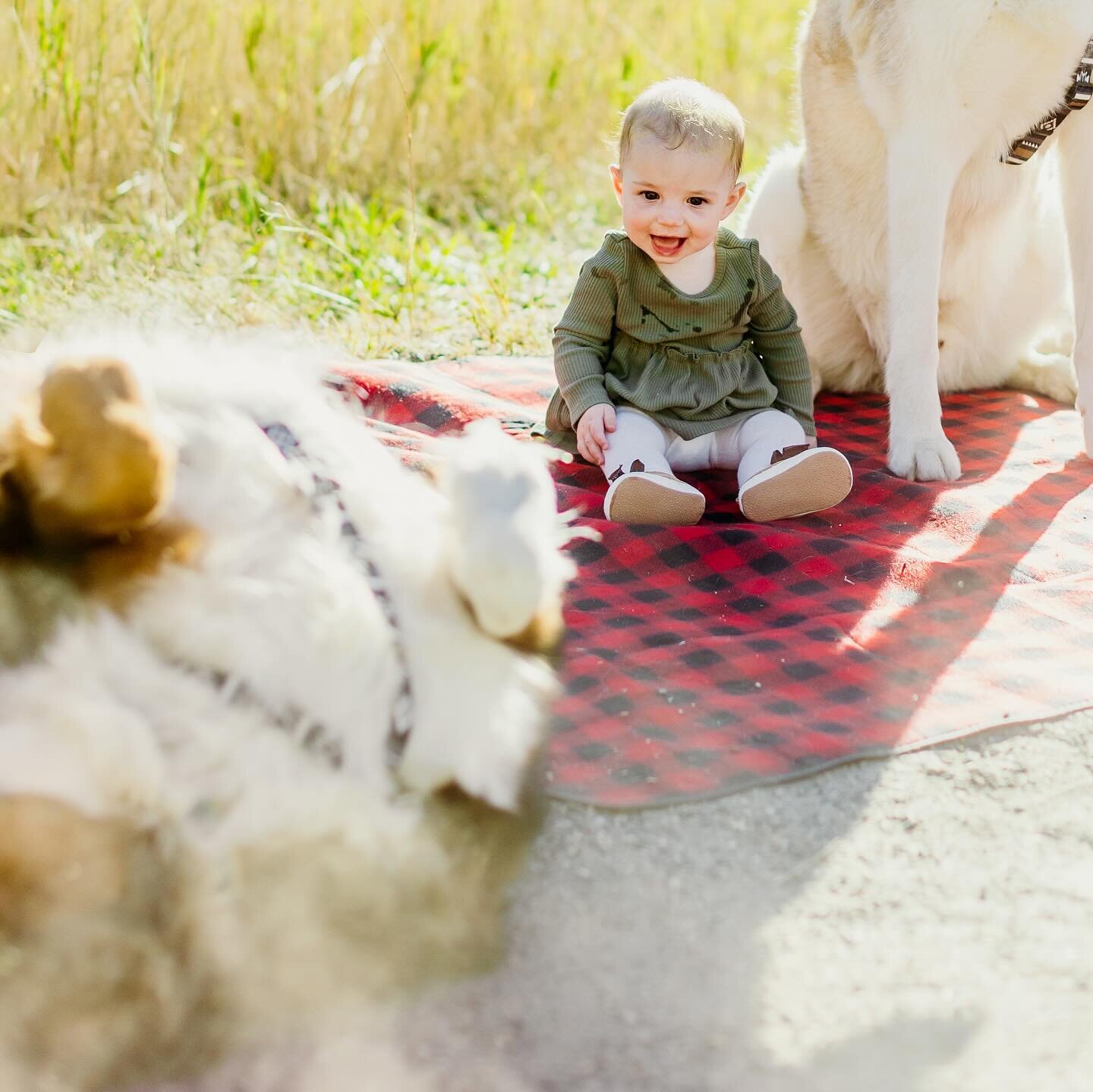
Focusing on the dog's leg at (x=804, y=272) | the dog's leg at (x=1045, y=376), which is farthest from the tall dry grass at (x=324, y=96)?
the dog's leg at (x=1045, y=376)

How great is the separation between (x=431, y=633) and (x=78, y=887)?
0.36 meters

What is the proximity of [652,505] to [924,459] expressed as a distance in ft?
2.00

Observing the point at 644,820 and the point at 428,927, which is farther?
the point at 644,820

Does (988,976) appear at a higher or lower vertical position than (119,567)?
lower

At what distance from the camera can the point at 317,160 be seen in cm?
Result: 422

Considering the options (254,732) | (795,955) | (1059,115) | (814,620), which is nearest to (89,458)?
(254,732)

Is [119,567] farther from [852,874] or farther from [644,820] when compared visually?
[852,874]

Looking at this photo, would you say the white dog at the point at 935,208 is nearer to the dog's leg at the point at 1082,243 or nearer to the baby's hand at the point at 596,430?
the dog's leg at the point at 1082,243

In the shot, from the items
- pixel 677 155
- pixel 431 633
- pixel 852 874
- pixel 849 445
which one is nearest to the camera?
pixel 431 633

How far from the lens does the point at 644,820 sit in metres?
1.35

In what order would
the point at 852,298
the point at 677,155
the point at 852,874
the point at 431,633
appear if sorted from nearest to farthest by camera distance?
the point at 431,633 < the point at 852,874 < the point at 677,155 < the point at 852,298

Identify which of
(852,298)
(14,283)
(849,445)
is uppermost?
(852,298)

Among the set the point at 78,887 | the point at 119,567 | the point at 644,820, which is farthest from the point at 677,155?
the point at 78,887

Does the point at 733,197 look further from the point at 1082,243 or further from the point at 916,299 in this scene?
the point at 1082,243
